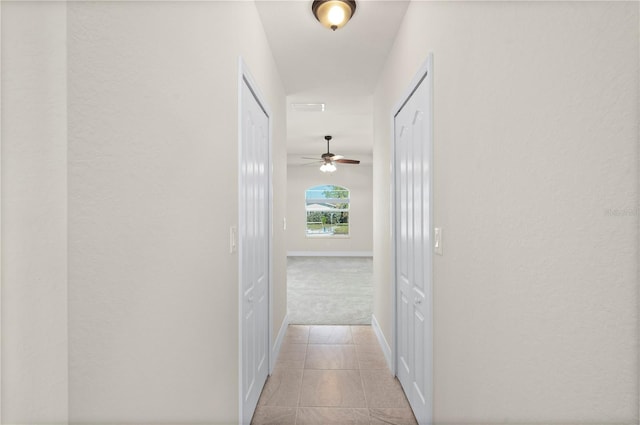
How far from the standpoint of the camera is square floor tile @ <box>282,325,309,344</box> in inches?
130

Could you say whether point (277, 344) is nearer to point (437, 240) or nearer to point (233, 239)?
point (233, 239)

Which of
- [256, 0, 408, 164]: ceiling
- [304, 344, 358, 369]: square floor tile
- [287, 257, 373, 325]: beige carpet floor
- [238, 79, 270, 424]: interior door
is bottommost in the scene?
[287, 257, 373, 325]: beige carpet floor

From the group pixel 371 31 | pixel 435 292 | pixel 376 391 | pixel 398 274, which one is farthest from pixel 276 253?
pixel 371 31

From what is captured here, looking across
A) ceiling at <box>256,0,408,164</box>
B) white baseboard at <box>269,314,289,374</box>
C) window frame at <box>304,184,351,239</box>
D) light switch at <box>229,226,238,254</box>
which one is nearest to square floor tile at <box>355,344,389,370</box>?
white baseboard at <box>269,314,289,374</box>

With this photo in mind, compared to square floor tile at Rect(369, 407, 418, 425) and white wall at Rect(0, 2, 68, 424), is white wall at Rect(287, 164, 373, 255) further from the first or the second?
white wall at Rect(0, 2, 68, 424)

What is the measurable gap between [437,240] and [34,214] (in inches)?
58.5

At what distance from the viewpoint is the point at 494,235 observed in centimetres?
107

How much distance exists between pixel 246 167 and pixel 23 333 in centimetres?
145

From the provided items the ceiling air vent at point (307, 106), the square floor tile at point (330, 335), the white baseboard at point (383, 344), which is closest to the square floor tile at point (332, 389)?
the white baseboard at point (383, 344)

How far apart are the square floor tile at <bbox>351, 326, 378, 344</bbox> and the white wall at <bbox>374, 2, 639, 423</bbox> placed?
6.11 feet

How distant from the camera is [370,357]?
2.94 m

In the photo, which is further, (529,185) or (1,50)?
(529,185)

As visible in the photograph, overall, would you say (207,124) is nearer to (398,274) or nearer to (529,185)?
(529,185)

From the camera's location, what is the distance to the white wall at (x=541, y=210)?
2.09 ft
